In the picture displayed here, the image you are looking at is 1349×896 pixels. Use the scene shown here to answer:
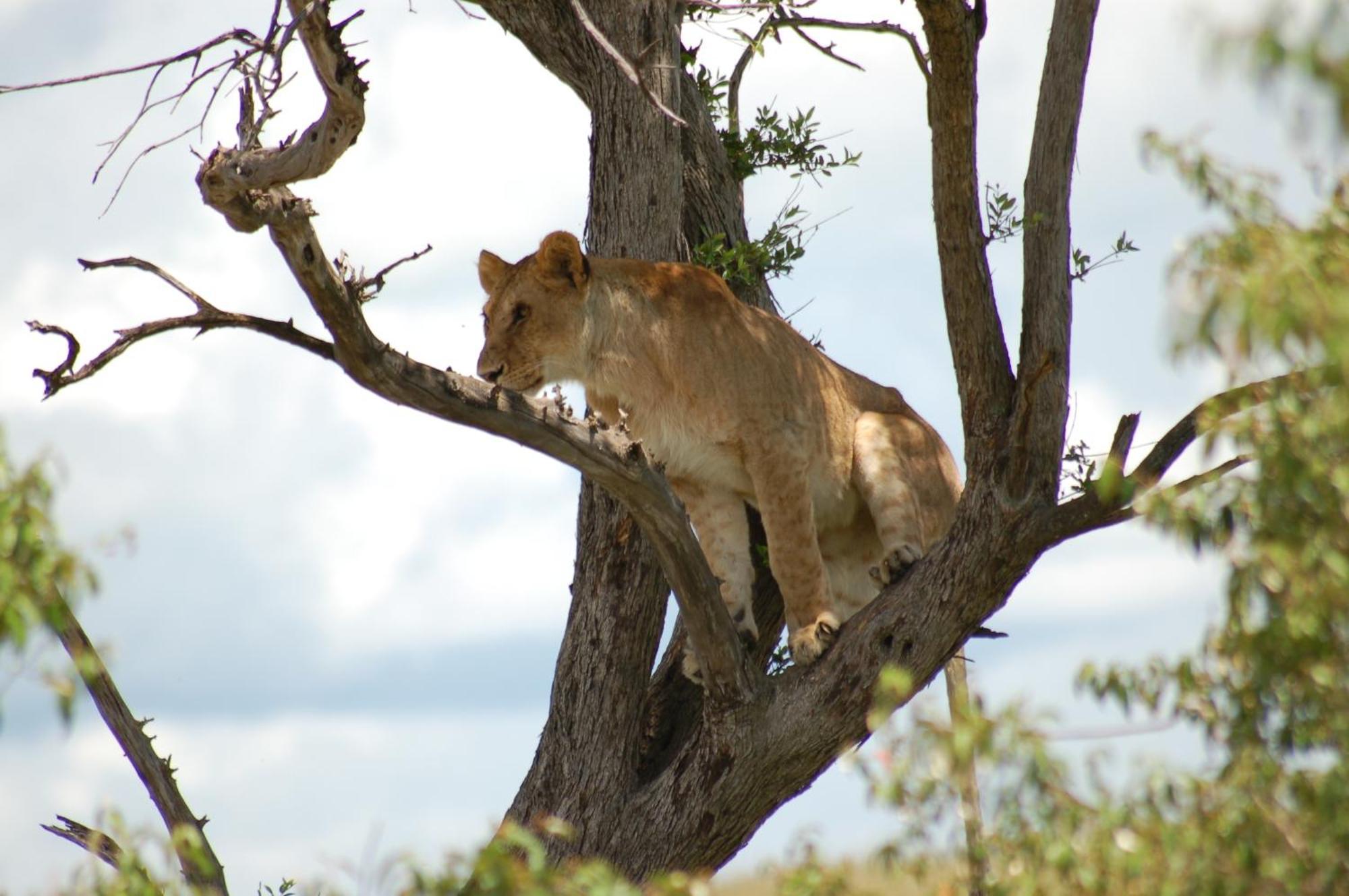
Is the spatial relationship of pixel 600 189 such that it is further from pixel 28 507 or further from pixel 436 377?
pixel 28 507

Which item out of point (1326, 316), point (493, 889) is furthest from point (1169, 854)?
point (493, 889)

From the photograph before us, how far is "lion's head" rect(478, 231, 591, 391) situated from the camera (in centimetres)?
659

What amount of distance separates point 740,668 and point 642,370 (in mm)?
1415

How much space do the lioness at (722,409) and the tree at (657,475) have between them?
0.39 meters

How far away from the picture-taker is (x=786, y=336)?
23.2 feet

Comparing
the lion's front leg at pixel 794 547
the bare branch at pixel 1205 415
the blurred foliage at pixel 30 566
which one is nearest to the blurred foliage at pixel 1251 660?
the bare branch at pixel 1205 415

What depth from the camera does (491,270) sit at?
6.93 metres

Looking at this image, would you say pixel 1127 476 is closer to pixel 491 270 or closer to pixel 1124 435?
pixel 1124 435

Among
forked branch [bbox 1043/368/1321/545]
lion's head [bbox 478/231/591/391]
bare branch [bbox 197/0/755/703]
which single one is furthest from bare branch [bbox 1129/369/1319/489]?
lion's head [bbox 478/231/591/391]

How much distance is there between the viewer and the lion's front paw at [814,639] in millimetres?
6254

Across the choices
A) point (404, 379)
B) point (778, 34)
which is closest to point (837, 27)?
point (778, 34)

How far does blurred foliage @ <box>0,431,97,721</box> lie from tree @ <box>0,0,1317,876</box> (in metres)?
1.54

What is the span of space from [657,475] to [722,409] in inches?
43.7

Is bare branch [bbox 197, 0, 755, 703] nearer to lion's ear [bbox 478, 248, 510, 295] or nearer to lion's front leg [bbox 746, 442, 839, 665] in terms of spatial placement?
lion's front leg [bbox 746, 442, 839, 665]
